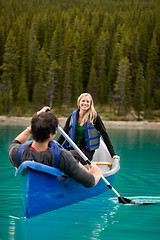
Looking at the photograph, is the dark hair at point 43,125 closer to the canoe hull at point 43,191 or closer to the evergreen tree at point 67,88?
the canoe hull at point 43,191

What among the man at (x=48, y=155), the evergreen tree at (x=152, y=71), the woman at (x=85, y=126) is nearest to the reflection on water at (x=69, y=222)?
the man at (x=48, y=155)

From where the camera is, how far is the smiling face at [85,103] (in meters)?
5.43

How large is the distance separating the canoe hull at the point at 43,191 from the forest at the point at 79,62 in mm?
40403

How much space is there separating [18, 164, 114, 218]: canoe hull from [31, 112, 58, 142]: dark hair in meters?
0.47

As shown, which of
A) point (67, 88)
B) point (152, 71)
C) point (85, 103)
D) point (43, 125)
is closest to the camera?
point (43, 125)

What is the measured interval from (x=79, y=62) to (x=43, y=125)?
55.9 m

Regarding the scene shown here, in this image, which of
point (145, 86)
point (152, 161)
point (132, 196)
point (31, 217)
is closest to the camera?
point (31, 217)

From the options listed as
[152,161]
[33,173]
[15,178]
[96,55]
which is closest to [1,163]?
[15,178]

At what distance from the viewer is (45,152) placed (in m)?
3.71

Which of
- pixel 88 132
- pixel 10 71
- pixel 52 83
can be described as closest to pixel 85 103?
pixel 88 132

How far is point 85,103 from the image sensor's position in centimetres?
546

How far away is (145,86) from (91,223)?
51555 mm

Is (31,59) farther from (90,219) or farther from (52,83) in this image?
(90,219)

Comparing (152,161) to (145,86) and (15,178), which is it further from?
(145,86)
